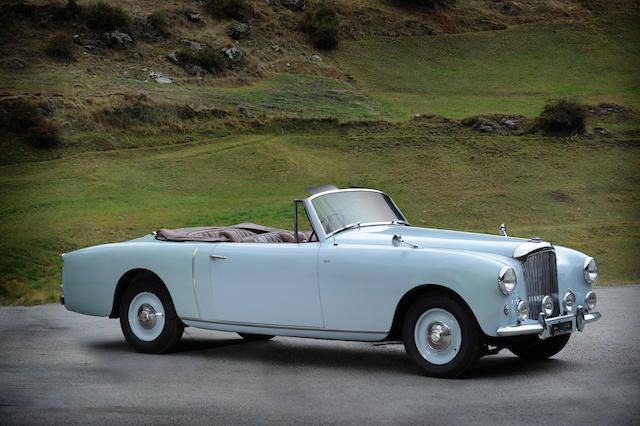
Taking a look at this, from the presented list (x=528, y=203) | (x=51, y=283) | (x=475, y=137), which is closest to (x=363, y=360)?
(x=51, y=283)

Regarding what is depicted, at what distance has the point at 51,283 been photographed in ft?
93.8

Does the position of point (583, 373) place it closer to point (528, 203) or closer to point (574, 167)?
point (528, 203)

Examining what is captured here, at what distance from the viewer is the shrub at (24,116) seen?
1821 inches

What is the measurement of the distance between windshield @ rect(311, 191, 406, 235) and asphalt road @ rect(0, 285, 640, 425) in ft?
4.48

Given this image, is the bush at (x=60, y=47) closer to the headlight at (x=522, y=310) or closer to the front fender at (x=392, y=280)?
the front fender at (x=392, y=280)

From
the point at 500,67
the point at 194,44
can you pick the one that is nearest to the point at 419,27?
the point at 500,67

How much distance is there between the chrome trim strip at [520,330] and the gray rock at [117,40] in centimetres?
5221

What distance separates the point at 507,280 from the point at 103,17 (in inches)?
2118

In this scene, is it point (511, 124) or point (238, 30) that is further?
point (238, 30)

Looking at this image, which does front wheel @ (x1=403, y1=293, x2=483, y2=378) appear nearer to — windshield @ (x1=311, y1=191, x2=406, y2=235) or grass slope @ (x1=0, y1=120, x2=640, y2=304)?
windshield @ (x1=311, y1=191, x2=406, y2=235)

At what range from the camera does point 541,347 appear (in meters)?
8.20

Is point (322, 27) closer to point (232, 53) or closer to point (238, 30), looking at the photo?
point (238, 30)

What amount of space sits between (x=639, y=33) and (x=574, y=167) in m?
28.3

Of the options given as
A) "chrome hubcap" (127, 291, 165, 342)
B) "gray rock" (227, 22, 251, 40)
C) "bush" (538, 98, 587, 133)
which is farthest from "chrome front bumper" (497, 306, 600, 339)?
"gray rock" (227, 22, 251, 40)
